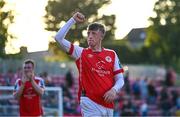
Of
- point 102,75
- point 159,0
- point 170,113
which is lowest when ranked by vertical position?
point 170,113

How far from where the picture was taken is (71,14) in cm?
2556

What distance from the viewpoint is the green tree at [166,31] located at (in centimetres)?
6788

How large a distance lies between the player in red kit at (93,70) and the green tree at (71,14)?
9883mm

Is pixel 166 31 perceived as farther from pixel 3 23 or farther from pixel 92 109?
pixel 92 109

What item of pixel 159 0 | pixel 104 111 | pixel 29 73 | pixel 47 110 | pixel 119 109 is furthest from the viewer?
pixel 159 0

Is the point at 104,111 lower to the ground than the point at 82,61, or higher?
lower

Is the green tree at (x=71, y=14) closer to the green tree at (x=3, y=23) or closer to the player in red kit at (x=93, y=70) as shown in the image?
the green tree at (x=3, y=23)

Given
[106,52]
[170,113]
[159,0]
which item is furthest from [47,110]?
[159,0]

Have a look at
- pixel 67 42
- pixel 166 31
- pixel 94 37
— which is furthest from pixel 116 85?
pixel 166 31

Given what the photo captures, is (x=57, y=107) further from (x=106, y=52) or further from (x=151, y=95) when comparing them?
(x=151, y=95)

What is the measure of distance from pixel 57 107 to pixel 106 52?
1002cm

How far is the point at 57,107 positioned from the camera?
64.6ft

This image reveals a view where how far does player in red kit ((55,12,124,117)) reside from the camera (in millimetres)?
9648

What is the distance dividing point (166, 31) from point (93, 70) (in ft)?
195
